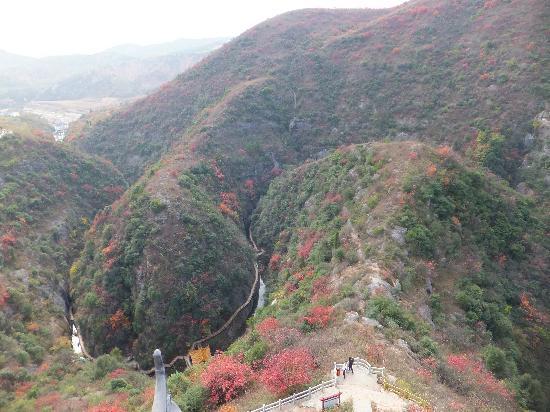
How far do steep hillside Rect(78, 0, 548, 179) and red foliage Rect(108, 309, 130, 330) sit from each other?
Answer: 49.1m

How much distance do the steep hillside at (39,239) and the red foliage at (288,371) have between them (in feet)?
93.1

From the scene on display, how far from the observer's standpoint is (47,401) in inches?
1421

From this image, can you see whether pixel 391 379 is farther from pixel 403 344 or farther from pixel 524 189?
pixel 524 189

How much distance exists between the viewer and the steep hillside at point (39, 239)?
43.7 meters

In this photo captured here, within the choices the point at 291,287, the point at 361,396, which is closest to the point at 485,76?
the point at 291,287

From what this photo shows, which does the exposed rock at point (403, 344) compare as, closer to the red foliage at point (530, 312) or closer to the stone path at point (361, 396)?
the stone path at point (361, 396)

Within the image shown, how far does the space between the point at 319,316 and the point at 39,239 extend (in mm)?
51779

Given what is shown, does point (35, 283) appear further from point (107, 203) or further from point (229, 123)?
point (229, 123)

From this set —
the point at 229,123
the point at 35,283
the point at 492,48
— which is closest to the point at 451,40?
the point at 492,48

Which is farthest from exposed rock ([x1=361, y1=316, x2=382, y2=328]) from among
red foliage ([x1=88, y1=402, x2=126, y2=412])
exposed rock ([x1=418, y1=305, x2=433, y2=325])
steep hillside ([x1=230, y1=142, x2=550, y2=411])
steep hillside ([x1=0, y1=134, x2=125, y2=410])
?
steep hillside ([x1=0, y1=134, x2=125, y2=410])

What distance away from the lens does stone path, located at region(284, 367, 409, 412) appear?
20.4 meters

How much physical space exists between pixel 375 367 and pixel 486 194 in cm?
3328

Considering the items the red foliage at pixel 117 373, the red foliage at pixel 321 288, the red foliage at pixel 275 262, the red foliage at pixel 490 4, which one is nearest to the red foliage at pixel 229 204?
the red foliage at pixel 275 262

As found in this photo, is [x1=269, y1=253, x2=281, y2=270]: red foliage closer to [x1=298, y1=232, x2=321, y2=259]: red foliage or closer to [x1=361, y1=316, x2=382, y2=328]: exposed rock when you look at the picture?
[x1=298, y1=232, x2=321, y2=259]: red foliage
